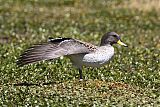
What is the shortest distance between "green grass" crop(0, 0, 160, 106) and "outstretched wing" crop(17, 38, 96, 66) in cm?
76

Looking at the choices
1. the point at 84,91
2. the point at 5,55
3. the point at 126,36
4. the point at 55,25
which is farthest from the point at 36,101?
the point at 55,25

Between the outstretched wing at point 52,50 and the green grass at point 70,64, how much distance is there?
2.48 feet

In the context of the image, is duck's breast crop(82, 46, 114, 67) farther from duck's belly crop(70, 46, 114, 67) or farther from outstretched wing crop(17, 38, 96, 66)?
outstretched wing crop(17, 38, 96, 66)

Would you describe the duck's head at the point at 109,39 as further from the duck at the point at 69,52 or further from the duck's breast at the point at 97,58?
the duck's breast at the point at 97,58

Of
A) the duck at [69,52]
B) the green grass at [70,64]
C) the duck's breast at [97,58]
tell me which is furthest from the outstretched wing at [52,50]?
the green grass at [70,64]

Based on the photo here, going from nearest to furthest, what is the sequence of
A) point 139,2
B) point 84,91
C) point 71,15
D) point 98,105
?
point 98,105, point 84,91, point 71,15, point 139,2

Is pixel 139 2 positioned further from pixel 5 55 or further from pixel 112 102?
pixel 112 102

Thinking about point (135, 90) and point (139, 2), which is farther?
point (139, 2)

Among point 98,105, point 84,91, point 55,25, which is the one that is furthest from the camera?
point 55,25

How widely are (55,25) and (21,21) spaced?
1748 mm

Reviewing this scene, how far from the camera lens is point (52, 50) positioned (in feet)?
52.2

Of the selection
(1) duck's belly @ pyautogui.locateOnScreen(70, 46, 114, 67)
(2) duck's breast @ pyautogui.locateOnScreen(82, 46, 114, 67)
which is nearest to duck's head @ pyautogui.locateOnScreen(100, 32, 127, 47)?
(2) duck's breast @ pyautogui.locateOnScreen(82, 46, 114, 67)

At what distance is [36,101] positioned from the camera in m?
14.5

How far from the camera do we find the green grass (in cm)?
1501
